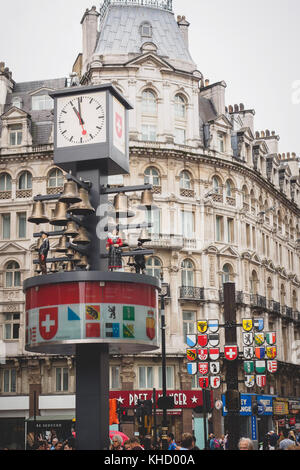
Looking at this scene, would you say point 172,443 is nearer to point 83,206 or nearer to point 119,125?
point 83,206

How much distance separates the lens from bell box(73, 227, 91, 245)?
16.8m

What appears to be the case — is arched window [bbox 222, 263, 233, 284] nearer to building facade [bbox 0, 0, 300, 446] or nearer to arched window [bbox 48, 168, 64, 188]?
building facade [bbox 0, 0, 300, 446]

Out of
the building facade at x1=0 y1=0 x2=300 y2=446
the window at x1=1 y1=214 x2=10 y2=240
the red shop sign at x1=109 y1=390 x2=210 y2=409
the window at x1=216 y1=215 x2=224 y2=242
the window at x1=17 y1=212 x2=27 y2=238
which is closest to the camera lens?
the red shop sign at x1=109 y1=390 x2=210 y2=409

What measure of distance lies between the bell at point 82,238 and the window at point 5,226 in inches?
1186

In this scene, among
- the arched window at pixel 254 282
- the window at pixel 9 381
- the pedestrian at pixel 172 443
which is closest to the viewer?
the pedestrian at pixel 172 443

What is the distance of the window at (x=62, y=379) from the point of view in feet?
143

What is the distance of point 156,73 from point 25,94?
10.1 m

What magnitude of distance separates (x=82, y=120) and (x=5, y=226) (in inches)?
1176

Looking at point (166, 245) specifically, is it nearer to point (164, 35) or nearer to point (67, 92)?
point (164, 35)

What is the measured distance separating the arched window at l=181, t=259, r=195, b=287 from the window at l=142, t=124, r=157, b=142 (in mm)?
7580

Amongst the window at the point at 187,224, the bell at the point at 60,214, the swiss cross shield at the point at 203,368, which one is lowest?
the swiss cross shield at the point at 203,368

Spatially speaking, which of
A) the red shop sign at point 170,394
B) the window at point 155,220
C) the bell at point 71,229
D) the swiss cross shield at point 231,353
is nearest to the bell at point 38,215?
the bell at point 71,229

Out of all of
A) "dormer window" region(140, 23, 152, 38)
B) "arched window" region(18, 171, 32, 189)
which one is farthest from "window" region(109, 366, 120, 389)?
"dormer window" region(140, 23, 152, 38)

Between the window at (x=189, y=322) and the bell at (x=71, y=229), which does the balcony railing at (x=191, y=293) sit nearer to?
the window at (x=189, y=322)
